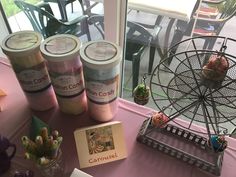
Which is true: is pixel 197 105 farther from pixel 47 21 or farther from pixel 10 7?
pixel 10 7

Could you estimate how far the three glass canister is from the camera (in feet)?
1.99

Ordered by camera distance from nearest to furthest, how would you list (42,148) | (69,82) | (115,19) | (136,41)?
(42,148) → (69,82) → (115,19) → (136,41)

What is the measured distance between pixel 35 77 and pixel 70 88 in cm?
11

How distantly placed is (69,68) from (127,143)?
28cm

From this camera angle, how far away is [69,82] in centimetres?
66

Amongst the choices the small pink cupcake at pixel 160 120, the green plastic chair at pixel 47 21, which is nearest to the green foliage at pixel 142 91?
the small pink cupcake at pixel 160 120

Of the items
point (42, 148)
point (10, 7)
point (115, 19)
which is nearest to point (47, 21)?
point (10, 7)

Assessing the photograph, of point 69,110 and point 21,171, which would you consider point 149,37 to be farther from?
point 21,171

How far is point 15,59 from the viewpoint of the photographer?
649 millimetres

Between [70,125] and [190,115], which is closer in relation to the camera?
[190,115]

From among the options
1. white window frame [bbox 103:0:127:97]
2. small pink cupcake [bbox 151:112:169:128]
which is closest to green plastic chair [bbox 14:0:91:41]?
white window frame [bbox 103:0:127:97]

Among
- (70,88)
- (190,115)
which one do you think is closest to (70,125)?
(70,88)

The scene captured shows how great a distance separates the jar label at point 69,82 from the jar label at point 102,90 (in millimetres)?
39

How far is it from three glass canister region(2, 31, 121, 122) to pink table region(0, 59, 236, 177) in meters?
0.07
